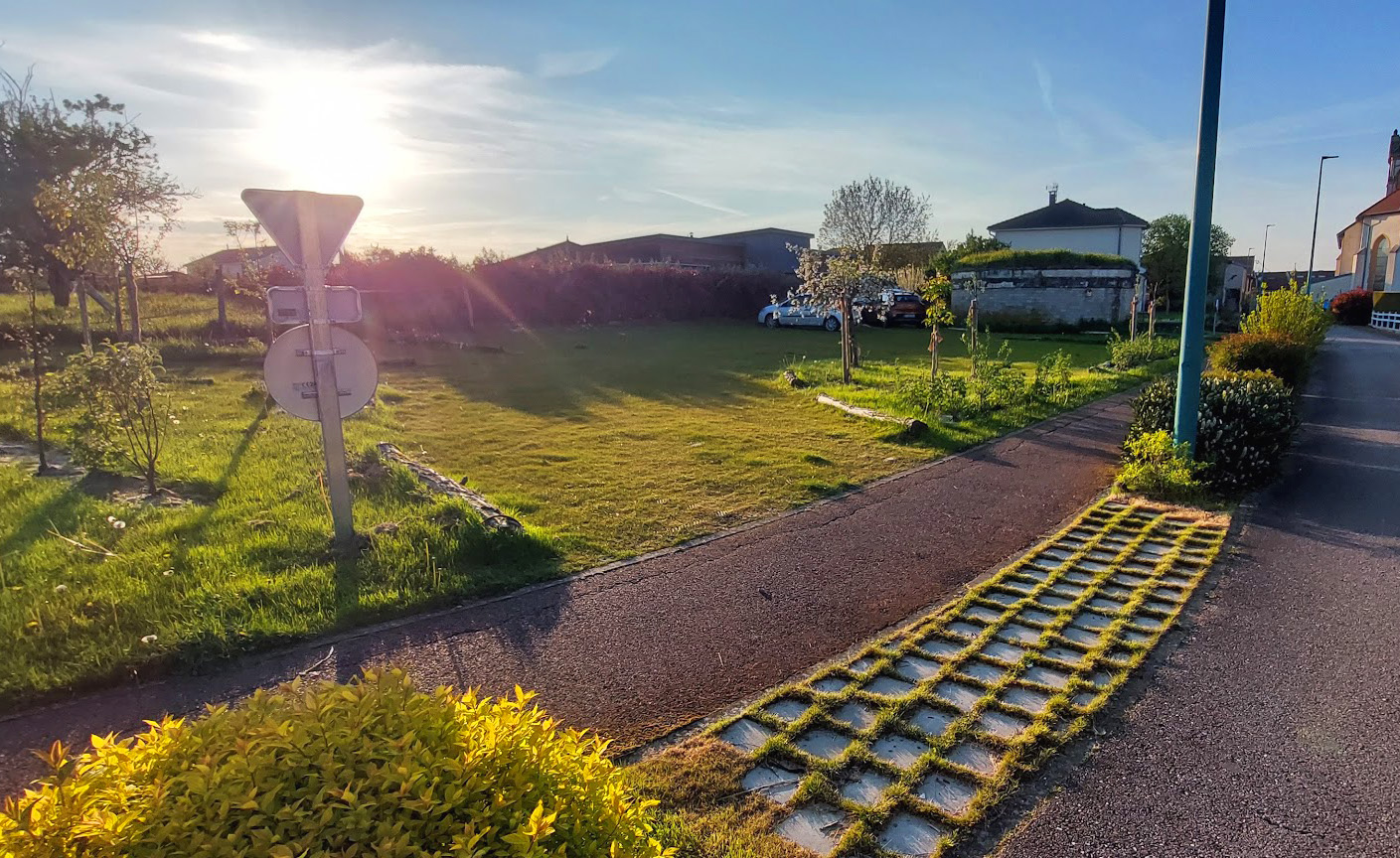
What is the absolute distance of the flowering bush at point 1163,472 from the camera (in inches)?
267

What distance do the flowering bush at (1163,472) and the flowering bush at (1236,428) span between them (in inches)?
9.0

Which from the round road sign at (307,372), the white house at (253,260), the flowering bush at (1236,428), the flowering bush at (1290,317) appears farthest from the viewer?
the white house at (253,260)

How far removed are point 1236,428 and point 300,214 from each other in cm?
833

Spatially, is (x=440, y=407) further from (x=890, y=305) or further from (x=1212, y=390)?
(x=890, y=305)

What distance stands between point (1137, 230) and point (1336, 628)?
44557mm

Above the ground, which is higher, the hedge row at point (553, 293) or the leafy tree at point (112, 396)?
the hedge row at point (553, 293)

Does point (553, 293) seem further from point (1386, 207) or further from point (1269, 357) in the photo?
point (1386, 207)

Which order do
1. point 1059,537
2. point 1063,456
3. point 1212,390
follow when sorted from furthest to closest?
point 1063,456 < point 1212,390 < point 1059,537

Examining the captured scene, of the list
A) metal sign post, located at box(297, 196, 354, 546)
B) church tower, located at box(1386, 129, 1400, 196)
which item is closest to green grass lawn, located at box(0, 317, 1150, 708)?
metal sign post, located at box(297, 196, 354, 546)

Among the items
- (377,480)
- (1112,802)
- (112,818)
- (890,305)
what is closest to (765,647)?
(1112,802)

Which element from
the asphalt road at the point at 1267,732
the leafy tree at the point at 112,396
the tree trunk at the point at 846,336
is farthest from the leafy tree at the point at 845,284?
the leafy tree at the point at 112,396

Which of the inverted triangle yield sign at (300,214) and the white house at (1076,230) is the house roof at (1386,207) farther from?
the inverted triangle yield sign at (300,214)

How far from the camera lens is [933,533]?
19.9 feet

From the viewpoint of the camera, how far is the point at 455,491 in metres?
6.56
